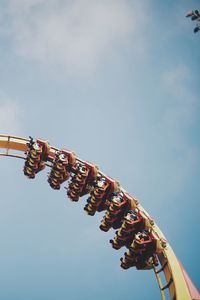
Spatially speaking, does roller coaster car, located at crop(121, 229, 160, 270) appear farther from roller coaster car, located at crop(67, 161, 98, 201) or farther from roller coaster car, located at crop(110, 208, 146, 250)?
roller coaster car, located at crop(67, 161, 98, 201)

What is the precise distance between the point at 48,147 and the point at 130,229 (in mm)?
4452

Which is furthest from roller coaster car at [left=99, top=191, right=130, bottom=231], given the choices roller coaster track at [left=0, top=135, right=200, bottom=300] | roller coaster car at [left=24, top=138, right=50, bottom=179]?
roller coaster car at [left=24, top=138, right=50, bottom=179]

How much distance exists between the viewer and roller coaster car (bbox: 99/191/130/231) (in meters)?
10.7

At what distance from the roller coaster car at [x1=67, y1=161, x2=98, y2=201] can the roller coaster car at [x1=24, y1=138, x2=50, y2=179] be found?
1.41 metres

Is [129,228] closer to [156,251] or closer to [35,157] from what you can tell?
[156,251]

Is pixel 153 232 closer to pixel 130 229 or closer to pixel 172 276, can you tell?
pixel 130 229

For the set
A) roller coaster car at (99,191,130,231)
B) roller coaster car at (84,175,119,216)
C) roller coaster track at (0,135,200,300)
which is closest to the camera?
roller coaster track at (0,135,200,300)

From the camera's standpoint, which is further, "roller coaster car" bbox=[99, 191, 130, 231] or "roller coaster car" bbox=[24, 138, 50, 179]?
"roller coaster car" bbox=[24, 138, 50, 179]

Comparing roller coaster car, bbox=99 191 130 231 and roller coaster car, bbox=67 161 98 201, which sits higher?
roller coaster car, bbox=67 161 98 201

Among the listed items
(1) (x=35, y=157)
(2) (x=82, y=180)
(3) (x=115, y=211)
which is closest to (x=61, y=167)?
(2) (x=82, y=180)

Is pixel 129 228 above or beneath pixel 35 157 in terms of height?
beneath

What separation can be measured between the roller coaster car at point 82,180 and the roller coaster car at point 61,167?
12.9 inches

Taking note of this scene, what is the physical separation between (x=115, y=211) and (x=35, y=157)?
12.0 ft

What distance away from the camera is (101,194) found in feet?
36.6
